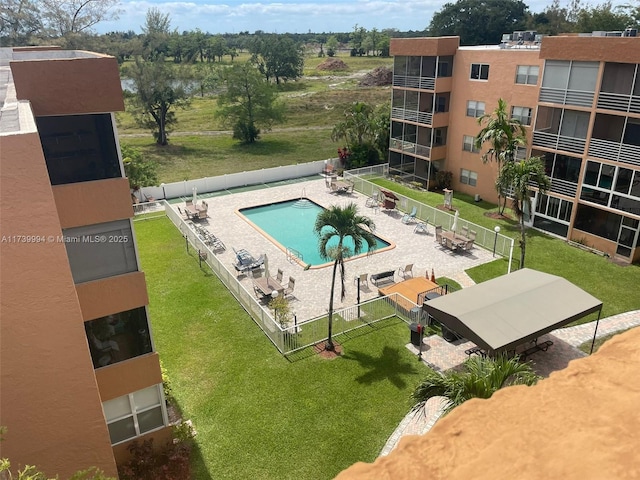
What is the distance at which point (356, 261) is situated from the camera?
24.4 m

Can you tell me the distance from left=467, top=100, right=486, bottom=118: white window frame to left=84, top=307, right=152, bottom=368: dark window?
27.9m

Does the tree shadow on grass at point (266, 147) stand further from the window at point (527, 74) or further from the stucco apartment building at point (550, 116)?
the window at point (527, 74)

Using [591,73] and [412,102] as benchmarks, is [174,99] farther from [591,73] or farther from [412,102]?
[591,73]

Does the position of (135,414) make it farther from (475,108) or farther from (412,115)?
(412,115)

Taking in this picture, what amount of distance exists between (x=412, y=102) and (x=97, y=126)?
3013 cm

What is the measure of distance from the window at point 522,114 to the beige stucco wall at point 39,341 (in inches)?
1112

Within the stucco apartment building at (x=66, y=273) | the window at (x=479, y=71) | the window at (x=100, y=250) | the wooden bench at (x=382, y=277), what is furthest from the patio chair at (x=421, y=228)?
the window at (x=100, y=250)

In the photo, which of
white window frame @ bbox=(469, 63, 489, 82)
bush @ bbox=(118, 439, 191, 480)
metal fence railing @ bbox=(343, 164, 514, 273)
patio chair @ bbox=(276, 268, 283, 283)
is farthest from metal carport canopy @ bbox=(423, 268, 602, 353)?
white window frame @ bbox=(469, 63, 489, 82)

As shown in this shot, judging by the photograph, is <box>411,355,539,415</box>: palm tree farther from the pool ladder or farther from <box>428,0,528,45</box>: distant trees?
<box>428,0,528,45</box>: distant trees

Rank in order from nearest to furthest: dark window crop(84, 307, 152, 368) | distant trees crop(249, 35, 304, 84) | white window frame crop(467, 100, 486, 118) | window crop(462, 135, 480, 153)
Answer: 1. dark window crop(84, 307, 152, 368)
2. white window frame crop(467, 100, 486, 118)
3. window crop(462, 135, 480, 153)
4. distant trees crop(249, 35, 304, 84)

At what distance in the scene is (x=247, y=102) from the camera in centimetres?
5262

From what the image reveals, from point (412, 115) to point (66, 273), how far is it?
3179 cm

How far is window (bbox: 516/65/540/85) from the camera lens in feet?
92.3

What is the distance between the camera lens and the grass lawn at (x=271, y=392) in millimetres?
12859
